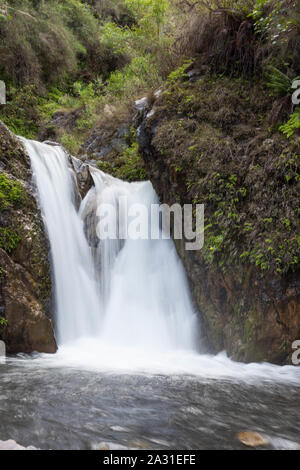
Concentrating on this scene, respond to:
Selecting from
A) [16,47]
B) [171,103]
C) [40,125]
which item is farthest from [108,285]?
[16,47]

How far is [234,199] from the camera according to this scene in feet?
17.0

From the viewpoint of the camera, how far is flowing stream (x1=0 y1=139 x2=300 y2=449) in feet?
7.48

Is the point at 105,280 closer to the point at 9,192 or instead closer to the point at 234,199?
the point at 9,192

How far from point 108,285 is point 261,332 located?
127 inches

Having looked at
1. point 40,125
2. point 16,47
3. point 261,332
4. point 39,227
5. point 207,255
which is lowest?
point 261,332

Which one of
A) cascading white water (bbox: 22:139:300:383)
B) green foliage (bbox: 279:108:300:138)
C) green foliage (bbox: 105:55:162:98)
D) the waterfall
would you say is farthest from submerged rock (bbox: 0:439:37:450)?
green foliage (bbox: 105:55:162:98)

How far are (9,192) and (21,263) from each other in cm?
116

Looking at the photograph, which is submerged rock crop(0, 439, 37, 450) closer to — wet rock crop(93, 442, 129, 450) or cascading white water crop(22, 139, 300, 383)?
wet rock crop(93, 442, 129, 450)

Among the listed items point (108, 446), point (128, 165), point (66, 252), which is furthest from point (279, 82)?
point (108, 446)

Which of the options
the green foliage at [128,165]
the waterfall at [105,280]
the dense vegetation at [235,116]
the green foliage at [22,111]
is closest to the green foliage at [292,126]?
the dense vegetation at [235,116]

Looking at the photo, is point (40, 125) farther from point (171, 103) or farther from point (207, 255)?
point (207, 255)

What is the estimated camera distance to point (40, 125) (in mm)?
13648

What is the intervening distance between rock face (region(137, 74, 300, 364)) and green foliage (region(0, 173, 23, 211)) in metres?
2.78

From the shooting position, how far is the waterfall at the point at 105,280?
5828mm
